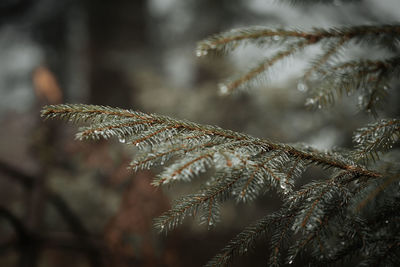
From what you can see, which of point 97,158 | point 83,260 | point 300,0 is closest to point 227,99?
point 97,158

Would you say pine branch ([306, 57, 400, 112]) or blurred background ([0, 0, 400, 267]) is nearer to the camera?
pine branch ([306, 57, 400, 112])

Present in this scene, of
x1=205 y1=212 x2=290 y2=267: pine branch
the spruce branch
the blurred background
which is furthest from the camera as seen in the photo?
the blurred background

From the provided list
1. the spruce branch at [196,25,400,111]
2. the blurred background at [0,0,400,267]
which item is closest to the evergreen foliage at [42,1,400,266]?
the spruce branch at [196,25,400,111]

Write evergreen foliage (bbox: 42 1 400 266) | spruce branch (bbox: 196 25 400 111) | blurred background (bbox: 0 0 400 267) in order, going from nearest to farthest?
1. evergreen foliage (bbox: 42 1 400 266)
2. spruce branch (bbox: 196 25 400 111)
3. blurred background (bbox: 0 0 400 267)

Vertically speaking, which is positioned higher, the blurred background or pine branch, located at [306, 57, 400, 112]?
pine branch, located at [306, 57, 400, 112]

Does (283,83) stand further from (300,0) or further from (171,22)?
(171,22)

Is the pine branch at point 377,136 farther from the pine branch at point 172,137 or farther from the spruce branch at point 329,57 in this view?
the spruce branch at point 329,57

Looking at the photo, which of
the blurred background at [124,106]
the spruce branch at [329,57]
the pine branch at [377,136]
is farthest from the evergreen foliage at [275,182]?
the blurred background at [124,106]

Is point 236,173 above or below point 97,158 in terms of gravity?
above

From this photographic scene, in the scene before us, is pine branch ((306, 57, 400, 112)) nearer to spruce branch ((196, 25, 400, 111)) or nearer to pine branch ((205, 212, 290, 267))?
spruce branch ((196, 25, 400, 111))
